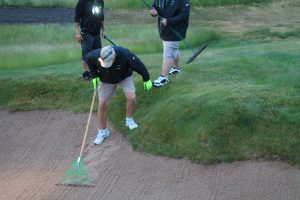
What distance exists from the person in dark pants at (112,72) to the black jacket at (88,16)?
2135 millimetres

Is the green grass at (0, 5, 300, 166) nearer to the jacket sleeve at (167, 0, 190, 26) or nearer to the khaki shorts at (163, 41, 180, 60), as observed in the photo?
the khaki shorts at (163, 41, 180, 60)

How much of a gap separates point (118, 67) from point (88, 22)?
263cm

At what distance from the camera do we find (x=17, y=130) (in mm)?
11273

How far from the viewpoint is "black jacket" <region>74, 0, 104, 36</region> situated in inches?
458

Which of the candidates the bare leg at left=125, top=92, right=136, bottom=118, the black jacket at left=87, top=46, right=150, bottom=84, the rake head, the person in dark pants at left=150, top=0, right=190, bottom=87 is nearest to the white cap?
the black jacket at left=87, top=46, right=150, bottom=84

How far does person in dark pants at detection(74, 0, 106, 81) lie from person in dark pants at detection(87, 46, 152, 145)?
2033mm

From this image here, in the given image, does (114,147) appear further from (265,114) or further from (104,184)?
(265,114)

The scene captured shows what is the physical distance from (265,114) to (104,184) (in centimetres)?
299

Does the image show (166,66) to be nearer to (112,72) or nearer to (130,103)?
(130,103)

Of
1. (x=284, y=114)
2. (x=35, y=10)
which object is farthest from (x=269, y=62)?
(x=35, y=10)

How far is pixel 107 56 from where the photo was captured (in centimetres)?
914

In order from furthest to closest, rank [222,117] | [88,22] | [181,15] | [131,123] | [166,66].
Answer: [88,22], [166,66], [181,15], [131,123], [222,117]

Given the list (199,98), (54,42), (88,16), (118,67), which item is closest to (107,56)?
(118,67)

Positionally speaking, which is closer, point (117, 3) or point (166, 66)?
point (166, 66)
